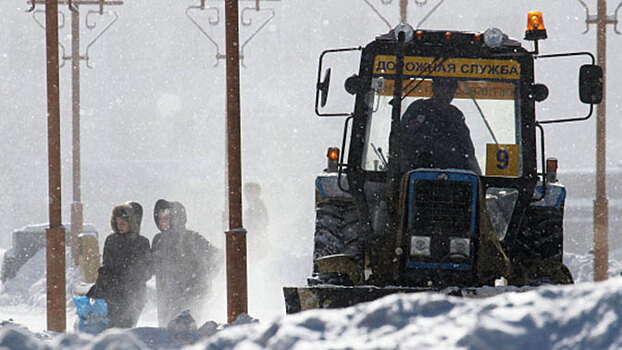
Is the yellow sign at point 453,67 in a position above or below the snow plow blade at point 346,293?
above

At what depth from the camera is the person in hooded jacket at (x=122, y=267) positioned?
32.8 feet

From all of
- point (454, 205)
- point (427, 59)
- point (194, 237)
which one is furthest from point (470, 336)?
point (194, 237)

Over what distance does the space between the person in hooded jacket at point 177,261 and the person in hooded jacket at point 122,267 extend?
0.97 feet

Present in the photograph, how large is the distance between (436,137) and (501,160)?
623mm

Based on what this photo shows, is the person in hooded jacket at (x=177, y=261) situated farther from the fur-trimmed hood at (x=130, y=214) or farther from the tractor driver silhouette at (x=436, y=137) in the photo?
the tractor driver silhouette at (x=436, y=137)

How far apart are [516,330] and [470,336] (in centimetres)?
21

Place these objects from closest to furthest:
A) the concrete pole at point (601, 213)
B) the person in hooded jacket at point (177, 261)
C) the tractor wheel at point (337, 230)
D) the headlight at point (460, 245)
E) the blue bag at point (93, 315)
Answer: the headlight at point (460, 245) → the tractor wheel at point (337, 230) → the blue bag at point (93, 315) → the person in hooded jacket at point (177, 261) → the concrete pole at point (601, 213)

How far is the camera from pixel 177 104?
260 feet

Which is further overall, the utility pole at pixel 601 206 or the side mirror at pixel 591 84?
the utility pole at pixel 601 206

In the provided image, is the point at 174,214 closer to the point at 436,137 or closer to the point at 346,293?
the point at 436,137

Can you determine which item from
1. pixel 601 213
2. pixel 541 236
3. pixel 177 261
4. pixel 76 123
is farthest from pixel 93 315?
pixel 76 123

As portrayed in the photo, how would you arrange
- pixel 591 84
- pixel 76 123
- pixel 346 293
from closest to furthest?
pixel 346 293, pixel 591 84, pixel 76 123

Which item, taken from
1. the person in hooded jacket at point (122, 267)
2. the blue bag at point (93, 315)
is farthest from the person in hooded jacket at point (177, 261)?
the blue bag at point (93, 315)

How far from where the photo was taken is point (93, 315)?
998 cm
